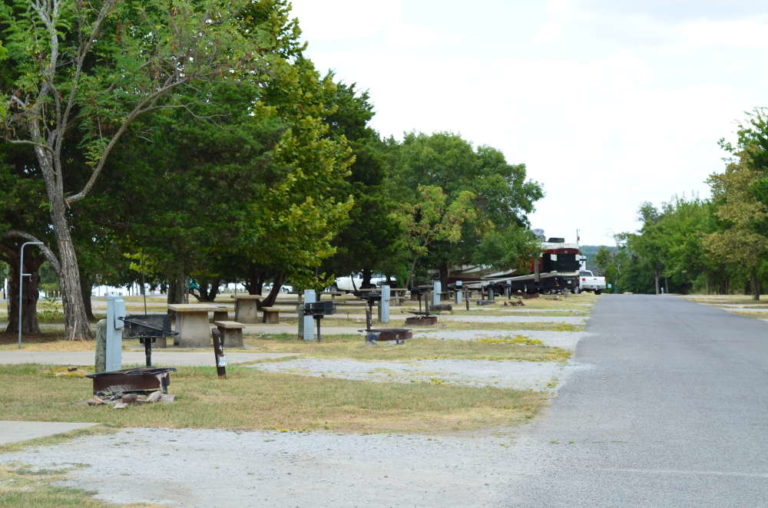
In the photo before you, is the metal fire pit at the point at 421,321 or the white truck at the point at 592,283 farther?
the white truck at the point at 592,283

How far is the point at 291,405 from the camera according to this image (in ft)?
38.7

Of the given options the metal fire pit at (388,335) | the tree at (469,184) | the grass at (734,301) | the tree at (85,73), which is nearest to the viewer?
the metal fire pit at (388,335)

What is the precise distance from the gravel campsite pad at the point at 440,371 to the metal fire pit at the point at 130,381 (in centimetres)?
364

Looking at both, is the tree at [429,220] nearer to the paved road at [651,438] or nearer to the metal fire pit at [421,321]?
the metal fire pit at [421,321]

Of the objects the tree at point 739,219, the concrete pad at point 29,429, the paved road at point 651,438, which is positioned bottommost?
the paved road at point 651,438

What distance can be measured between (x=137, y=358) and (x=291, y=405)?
738 centimetres

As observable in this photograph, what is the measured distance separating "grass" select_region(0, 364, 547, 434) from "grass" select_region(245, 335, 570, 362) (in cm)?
501

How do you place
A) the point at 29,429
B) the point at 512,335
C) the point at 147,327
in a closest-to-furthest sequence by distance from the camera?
the point at 29,429
the point at 147,327
the point at 512,335

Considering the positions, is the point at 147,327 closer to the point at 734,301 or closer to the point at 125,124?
the point at 125,124

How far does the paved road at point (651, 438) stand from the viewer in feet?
22.9

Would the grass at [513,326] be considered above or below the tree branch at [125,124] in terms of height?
below

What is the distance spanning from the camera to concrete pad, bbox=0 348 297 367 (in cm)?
1747

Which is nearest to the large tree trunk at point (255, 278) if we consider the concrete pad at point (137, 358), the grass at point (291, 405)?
the concrete pad at point (137, 358)

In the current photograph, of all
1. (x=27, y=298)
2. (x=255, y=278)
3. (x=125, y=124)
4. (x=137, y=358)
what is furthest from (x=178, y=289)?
(x=137, y=358)
